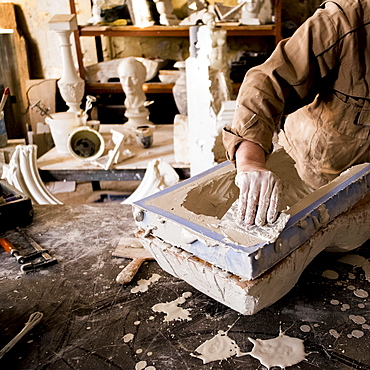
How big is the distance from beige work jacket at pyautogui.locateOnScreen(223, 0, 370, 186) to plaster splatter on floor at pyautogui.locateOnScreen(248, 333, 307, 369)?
581 millimetres

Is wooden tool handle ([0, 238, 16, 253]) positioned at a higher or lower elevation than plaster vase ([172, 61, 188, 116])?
lower

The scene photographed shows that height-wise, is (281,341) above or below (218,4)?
below

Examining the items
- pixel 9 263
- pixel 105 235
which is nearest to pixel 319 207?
pixel 105 235

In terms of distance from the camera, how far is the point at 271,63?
4.50 feet

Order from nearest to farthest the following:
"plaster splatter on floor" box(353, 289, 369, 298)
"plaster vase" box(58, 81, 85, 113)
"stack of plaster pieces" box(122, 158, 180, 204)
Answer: "plaster splatter on floor" box(353, 289, 369, 298)
"stack of plaster pieces" box(122, 158, 180, 204)
"plaster vase" box(58, 81, 85, 113)

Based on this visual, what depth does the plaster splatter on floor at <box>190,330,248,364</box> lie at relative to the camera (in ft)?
3.41

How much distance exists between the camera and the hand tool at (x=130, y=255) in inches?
Result: 53.2

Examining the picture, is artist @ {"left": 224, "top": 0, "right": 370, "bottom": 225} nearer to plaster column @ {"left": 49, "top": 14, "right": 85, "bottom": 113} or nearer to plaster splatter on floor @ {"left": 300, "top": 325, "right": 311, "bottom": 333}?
plaster splatter on floor @ {"left": 300, "top": 325, "right": 311, "bottom": 333}

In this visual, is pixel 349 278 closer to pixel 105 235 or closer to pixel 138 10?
pixel 105 235

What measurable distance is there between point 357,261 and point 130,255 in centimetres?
79

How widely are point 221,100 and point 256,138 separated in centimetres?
129

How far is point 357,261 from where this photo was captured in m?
1.42

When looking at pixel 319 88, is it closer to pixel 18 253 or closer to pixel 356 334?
pixel 356 334

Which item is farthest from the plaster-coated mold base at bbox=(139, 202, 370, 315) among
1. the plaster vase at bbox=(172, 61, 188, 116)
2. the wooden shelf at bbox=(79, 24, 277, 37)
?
the wooden shelf at bbox=(79, 24, 277, 37)
